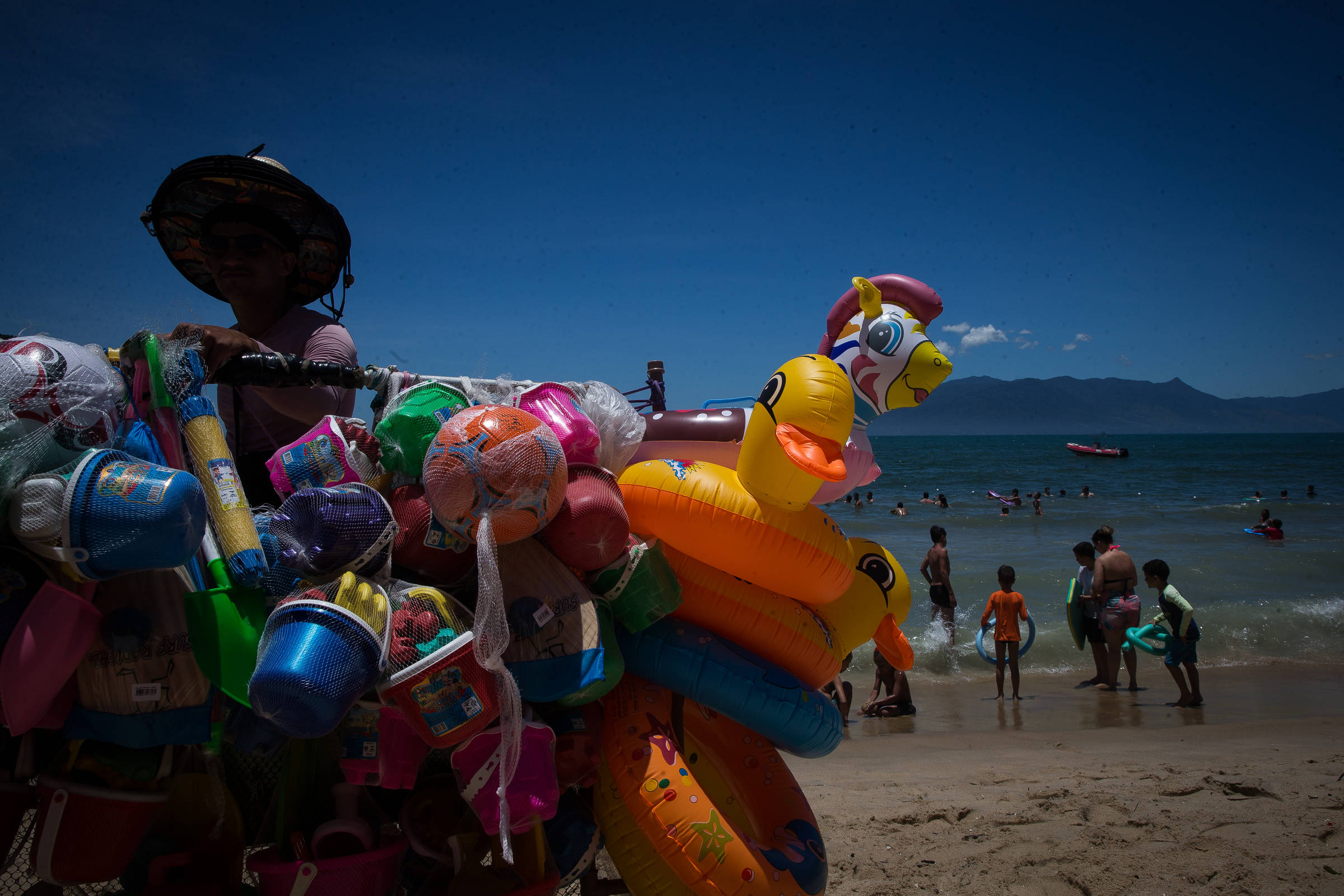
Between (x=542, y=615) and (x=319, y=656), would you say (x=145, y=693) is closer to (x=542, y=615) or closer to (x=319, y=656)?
(x=319, y=656)

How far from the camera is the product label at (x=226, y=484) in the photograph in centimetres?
176

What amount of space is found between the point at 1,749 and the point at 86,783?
270 millimetres

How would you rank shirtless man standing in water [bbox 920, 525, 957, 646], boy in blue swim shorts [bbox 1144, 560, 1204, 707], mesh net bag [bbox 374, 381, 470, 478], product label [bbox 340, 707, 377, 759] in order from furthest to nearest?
1. shirtless man standing in water [bbox 920, 525, 957, 646]
2. boy in blue swim shorts [bbox 1144, 560, 1204, 707]
3. mesh net bag [bbox 374, 381, 470, 478]
4. product label [bbox 340, 707, 377, 759]

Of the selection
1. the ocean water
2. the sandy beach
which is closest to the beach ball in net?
the sandy beach

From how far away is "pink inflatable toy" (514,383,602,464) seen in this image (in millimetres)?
2082

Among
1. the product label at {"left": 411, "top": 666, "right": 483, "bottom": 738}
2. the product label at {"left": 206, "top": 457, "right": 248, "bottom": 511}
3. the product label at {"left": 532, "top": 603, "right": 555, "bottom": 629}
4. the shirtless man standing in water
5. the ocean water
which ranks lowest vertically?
the ocean water

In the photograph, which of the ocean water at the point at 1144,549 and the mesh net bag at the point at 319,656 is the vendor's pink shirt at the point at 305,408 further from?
the ocean water at the point at 1144,549

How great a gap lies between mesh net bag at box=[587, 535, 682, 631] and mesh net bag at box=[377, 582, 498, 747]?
448mm

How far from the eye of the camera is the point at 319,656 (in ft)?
4.97

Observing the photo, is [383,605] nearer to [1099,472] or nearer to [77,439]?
[77,439]

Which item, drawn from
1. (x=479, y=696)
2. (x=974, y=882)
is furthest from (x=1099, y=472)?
(x=479, y=696)

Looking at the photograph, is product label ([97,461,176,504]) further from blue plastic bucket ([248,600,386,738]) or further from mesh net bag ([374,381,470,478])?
mesh net bag ([374,381,470,478])

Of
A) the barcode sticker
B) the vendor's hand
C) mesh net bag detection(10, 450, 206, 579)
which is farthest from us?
the vendor's hand

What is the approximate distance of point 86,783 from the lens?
1.69 meters
